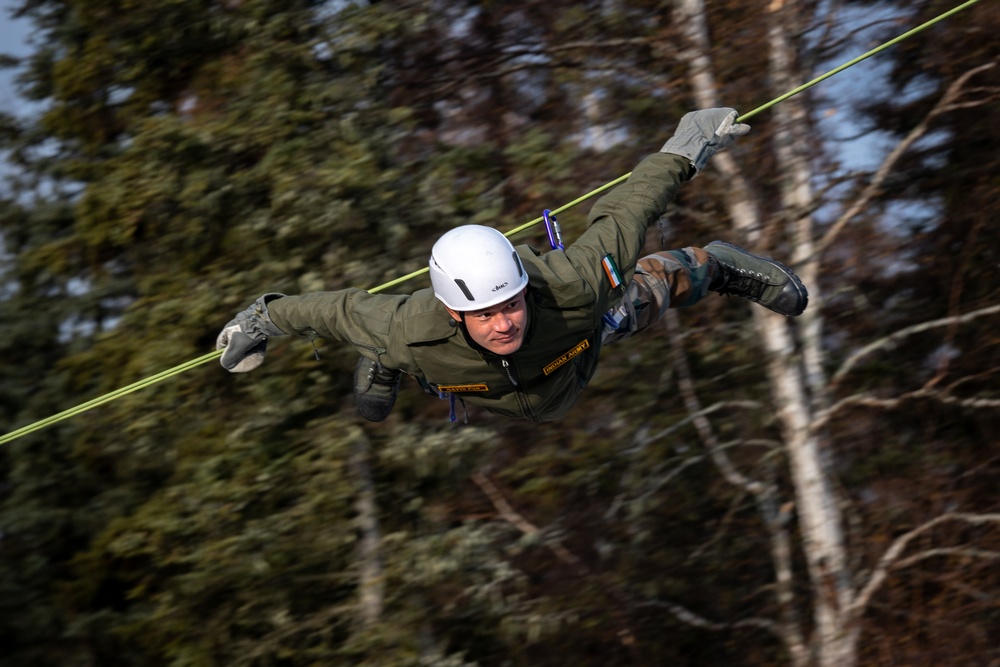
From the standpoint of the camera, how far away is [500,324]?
3.53 m

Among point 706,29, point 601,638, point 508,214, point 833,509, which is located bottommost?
point 601,638

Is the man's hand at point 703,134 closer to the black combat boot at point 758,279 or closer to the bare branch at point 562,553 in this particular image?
the black combat boot at point 758,279

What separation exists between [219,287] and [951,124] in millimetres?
6020

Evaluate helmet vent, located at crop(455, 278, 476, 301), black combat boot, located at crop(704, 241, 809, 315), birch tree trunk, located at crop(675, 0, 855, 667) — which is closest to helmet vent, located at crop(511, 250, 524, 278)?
helmet vent, located at crop(455, 278, 476, 301)

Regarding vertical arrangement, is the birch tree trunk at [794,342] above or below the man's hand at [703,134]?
below

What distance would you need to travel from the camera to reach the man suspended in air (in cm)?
354

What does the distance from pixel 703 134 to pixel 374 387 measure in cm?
170

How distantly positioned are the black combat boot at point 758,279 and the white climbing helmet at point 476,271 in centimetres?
139

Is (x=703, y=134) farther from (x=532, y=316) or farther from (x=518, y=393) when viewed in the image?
(x=518, y=393)

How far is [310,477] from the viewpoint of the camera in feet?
27.0


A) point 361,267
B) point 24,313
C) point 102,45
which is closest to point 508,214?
point 361,267

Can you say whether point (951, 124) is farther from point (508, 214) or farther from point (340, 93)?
point (340, 93)

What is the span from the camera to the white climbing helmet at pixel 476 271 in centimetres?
348

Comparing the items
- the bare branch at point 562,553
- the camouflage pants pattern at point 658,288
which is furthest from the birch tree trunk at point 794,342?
the camouflage pants pattern at point 658,288
